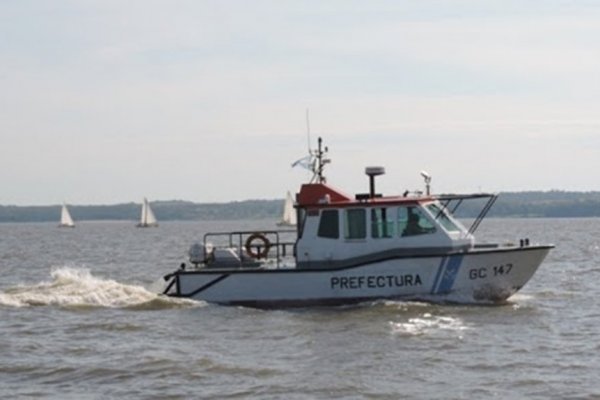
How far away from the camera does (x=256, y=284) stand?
22922mm

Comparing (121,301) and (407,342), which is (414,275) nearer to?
(407,342)

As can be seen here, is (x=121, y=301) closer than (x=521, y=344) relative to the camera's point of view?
No

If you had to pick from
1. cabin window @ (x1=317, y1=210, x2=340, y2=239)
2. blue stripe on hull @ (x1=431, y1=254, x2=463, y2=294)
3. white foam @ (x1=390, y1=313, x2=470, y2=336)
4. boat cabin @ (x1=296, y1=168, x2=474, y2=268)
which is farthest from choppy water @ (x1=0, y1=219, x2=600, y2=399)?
cabin window @ (x1=317, y1=210, x2=340, y2=239)

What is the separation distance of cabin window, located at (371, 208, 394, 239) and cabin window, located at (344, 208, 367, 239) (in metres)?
0.18

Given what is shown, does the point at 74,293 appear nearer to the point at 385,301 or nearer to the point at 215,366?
the point at 385,301

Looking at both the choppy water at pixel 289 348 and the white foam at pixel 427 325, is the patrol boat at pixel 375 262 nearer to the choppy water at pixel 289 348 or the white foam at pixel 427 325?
the choppy water at pixel 289 348

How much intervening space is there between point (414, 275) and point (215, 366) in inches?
257

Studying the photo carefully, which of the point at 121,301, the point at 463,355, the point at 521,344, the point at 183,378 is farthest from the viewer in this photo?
the point at 121,301

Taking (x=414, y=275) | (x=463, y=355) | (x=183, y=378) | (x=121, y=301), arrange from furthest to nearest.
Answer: (x=121, y=301), (x=414, y=275), (x=463, y=355), (x=183, y=378)

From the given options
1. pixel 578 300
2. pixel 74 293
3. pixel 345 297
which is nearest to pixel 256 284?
pixel 345 297

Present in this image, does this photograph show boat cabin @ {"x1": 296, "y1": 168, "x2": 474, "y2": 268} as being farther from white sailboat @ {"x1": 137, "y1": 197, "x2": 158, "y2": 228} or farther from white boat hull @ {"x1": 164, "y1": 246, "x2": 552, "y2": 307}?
white sailboat @ {"x1": 137, "y1": 197, "x2": 158, "y2": 228}

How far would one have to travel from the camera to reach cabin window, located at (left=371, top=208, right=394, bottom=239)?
22688 millimetres

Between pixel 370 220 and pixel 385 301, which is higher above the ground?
pixel 370 220

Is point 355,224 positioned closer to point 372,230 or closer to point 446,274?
point 372,230
